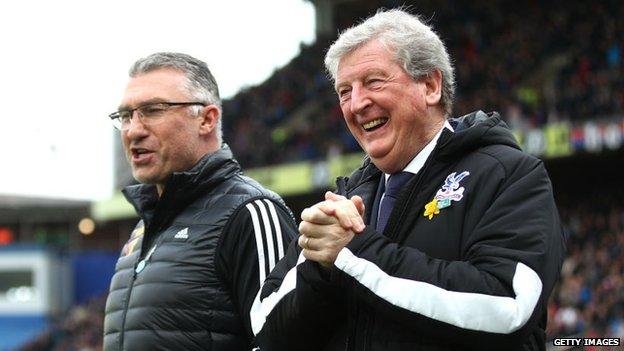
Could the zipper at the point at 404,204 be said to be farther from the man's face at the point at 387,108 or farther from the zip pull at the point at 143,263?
the zip pull at the point at 143,263

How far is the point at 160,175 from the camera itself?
297 cm

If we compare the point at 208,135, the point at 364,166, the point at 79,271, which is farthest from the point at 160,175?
the point at 79,271

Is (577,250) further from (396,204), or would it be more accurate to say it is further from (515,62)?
(396,204)

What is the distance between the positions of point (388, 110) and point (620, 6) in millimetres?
15687

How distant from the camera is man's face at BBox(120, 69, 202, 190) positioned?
9.70 ft

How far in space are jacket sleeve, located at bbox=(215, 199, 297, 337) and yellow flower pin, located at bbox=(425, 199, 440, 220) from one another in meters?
0.82

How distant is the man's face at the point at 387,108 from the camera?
215 centimetres

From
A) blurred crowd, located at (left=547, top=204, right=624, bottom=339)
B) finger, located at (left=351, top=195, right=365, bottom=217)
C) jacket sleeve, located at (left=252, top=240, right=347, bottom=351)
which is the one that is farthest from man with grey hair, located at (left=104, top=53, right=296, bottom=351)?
blurred crowd, located at (left=547, top=204, right=624, bottom=339)

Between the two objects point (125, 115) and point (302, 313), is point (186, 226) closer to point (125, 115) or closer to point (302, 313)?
point (125, 115)

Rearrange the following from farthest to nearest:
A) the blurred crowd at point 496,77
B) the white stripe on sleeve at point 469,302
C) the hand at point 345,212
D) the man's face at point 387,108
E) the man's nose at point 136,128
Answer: the blurred crowd at point 496,77
the man's nose at point 136,128
the man's face at point 387,108
the hand at point 345,212
the white stripe on sleeve at point 469,302

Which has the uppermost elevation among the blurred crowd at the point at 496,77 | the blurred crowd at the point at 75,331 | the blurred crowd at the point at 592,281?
the blurred crowd at the point at 496,77

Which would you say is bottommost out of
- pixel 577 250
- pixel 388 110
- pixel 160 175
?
pixel 577 250

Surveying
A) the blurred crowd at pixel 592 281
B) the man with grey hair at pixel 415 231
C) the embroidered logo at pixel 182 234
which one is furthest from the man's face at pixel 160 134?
the blurred crowd at pixel 592 281

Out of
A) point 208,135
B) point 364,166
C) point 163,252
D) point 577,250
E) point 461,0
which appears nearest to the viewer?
point 364,166
